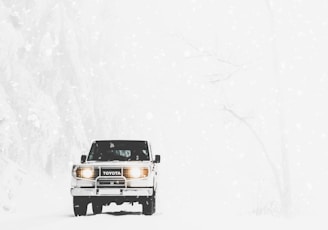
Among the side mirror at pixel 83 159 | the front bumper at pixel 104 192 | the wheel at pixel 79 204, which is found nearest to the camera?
the front bumper at pixel 104 192

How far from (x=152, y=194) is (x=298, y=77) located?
63.1ft

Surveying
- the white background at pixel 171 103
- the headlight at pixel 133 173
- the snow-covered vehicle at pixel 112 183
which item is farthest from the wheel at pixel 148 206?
the headlight at pixel 133 173

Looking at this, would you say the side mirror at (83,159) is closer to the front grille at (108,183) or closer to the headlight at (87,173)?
the headlight at (87,173)

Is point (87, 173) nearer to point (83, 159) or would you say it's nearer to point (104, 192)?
point (104, 192)

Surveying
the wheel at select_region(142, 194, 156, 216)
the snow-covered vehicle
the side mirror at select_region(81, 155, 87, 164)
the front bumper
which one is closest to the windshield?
the side mirror at select_region(81, 155, 87, 164)

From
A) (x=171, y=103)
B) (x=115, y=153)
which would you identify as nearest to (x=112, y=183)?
(x=115, y=153)

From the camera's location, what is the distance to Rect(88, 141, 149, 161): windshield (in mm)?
15414

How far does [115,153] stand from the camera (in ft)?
51.1

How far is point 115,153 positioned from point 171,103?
20.3 metres

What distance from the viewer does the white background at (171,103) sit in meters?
20.9

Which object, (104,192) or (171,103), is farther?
(171,103)

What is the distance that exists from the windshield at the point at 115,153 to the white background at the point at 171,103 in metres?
1.30

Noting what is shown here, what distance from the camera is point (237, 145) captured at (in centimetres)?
4109

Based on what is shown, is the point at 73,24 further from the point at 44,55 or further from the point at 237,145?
the point at 237,145
